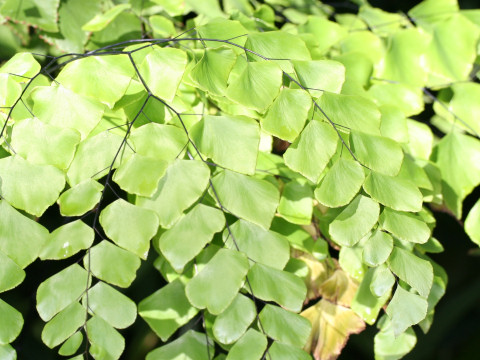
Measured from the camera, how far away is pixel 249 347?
1.89 feet

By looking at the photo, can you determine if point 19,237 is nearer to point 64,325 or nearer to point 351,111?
point 64,325

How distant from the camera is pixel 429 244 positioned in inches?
28.8

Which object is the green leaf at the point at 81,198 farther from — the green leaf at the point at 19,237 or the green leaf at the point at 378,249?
the green leaf at the point at 378,249

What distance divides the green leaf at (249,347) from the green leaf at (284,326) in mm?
15

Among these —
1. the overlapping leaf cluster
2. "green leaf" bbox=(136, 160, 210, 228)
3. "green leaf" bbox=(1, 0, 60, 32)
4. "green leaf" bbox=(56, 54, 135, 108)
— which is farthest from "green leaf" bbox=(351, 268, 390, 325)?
"green leaf" bbox=(1, 0, 60, 32)

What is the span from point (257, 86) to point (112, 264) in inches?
9.8

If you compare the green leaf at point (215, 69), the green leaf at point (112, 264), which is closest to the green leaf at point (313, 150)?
the green leaf at point (215, 69)

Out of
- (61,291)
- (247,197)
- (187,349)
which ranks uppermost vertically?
(247,197)

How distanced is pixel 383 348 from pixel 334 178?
0.32 meters

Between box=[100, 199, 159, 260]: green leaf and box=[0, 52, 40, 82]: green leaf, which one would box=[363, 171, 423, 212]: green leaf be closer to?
box=[100, 199, 159, 260]: green leaf

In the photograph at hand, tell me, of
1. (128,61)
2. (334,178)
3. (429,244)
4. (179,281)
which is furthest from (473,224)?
(128,61)

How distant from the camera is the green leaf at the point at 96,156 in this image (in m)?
0.55

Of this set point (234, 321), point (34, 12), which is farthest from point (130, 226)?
point (34, 12)

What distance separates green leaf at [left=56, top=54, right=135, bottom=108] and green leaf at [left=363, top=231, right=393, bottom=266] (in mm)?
329
